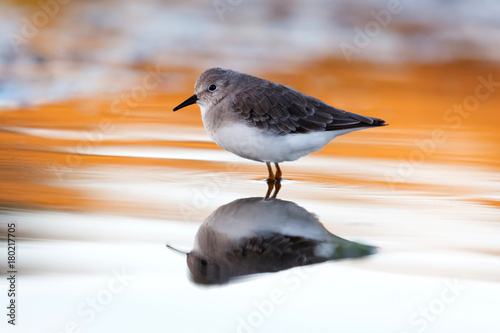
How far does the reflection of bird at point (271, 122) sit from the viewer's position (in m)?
5.29

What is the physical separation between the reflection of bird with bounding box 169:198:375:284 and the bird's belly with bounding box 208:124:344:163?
0.83 meters

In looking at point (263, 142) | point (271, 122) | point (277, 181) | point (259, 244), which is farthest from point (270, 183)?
point (259, 244)

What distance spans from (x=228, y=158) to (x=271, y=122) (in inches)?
32.0

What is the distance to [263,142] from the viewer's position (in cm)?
526

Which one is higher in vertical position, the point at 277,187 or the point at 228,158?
the point at 228,158

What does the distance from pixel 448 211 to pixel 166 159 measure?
2189 millimetres

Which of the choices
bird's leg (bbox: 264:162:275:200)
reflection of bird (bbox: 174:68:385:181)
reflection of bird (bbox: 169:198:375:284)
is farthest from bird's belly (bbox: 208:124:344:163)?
reflection of bird (bbox: 169:198:375:284)

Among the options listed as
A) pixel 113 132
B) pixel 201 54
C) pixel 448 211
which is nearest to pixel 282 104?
pixel 448 211

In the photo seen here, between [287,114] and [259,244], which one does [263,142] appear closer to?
[287,114]

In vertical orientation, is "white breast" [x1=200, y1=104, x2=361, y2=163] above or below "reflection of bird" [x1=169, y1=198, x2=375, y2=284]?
above

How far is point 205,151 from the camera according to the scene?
623 centimetres

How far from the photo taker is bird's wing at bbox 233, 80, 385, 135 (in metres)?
5.36

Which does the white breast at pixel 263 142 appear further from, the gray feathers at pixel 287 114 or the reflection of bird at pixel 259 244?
the reflection of bird at pixel 259 244

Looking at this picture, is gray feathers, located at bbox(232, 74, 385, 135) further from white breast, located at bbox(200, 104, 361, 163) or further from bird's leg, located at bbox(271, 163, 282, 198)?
bird's leg, located at bbox(271, 163, 282, 198)
